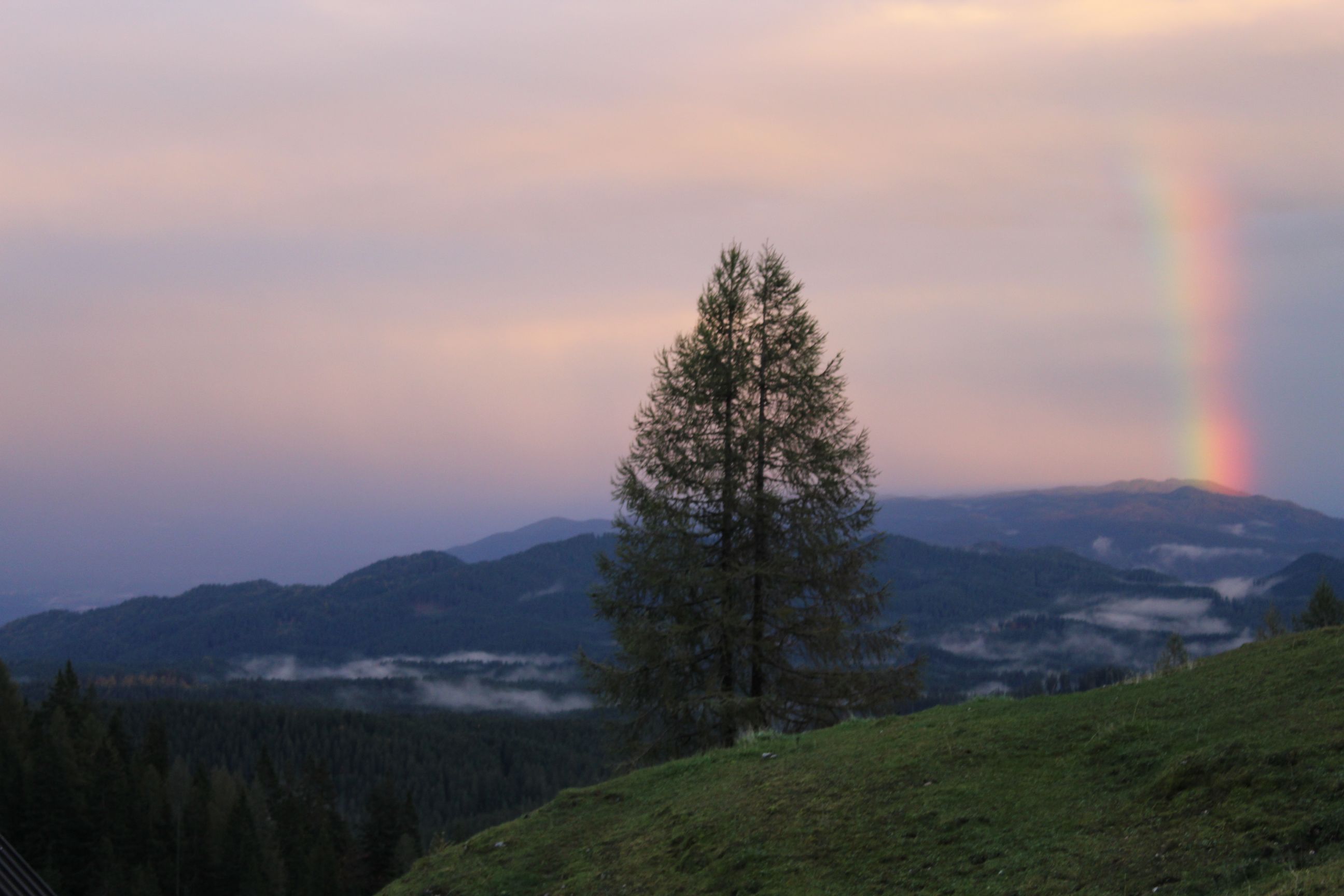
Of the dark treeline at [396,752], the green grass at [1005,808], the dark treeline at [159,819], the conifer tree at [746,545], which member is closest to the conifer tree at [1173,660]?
the green grass at [1005,808]

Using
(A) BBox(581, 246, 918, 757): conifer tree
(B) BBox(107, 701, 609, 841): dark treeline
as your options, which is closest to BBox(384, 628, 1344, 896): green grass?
(A) BBox(581, 246, 918, 757): conifer tree

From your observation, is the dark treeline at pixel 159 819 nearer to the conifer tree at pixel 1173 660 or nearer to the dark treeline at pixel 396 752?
the dark treeline at pixel 396 752

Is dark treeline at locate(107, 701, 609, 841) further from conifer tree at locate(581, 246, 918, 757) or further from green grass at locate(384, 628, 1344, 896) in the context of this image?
green grass at locate(384, 628, 1344, 896)

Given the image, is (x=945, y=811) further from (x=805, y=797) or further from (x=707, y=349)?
(x=707, y=349)

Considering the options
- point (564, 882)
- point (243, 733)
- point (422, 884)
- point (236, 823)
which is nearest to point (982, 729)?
point (564, 882)

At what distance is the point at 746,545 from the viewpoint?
2281cm

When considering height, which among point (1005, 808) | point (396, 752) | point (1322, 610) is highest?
point (1005, 808)

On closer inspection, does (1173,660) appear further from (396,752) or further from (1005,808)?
(396,752)

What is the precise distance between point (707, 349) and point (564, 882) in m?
13.6

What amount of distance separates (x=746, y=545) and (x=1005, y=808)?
43.6 feet

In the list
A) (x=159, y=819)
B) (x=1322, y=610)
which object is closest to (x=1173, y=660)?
(x=1322, y=610)

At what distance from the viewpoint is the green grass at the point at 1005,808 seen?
7781mm

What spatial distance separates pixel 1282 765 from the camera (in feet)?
27.8

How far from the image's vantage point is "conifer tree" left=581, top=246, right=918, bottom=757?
22.3 m
